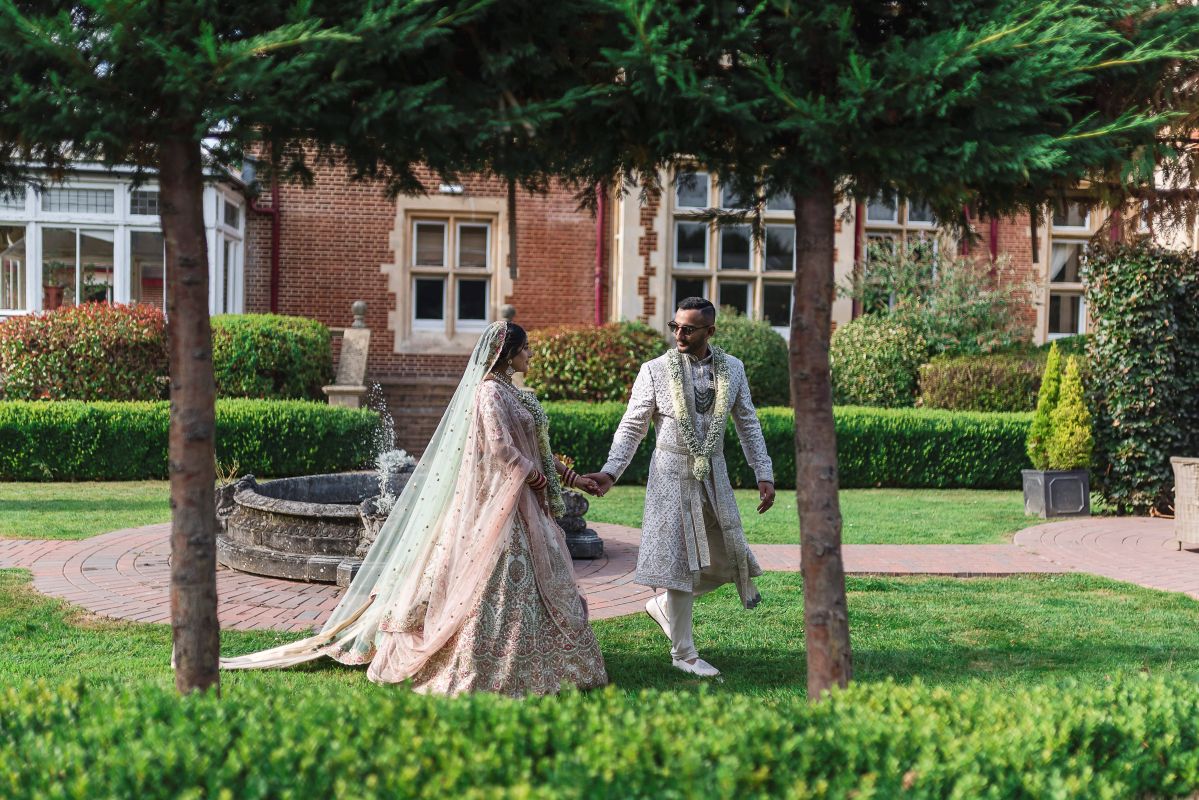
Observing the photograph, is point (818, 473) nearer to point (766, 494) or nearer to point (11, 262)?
point (766, 494)

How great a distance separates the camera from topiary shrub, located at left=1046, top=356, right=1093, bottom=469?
1140 centimetres

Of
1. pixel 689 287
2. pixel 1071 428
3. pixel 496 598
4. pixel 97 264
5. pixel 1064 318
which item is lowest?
pixel 496 598

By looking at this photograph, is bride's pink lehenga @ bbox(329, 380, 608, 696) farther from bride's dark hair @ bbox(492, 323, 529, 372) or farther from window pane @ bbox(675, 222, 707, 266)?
window pane @ bbox(675, 222, 707, 266)

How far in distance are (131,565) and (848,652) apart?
589 cm

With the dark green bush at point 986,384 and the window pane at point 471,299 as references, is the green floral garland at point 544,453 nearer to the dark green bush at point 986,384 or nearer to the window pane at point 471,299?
the dark green bush at point 986,384

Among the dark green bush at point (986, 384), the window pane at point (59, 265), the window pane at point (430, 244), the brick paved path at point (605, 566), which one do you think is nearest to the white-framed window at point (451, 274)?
the window pane at point (430, 244)

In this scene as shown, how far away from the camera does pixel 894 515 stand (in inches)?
449

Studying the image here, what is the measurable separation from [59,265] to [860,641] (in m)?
15.2

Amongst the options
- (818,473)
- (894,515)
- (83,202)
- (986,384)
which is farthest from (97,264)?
(818,473)

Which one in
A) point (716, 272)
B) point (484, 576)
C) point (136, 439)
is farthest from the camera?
point (716, 272)

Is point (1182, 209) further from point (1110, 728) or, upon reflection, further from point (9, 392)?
point (9, 392)

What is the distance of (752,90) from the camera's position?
10.8 feet

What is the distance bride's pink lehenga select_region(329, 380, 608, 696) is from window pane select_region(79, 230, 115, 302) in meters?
13.8

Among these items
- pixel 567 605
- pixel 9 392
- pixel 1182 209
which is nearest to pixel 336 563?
pixel 567 605
